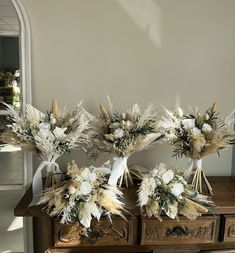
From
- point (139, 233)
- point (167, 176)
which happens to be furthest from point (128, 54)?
point (139, 233)

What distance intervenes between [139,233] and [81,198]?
0.36 m

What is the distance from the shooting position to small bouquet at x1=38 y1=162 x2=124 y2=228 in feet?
3.74

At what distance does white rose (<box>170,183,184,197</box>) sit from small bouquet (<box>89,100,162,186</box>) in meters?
0.25

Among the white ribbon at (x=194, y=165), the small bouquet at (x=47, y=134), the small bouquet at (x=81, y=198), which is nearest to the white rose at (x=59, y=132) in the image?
the small bouquet at (x=47, y=134)

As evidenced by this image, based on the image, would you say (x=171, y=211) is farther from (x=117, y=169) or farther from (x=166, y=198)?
(x=117, y=169)

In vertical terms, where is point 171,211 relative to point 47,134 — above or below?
below

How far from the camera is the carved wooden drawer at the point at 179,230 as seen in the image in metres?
1.30

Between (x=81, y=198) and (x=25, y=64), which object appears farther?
(x=25, y=64)

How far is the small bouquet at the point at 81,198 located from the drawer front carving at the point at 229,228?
527 millimetres

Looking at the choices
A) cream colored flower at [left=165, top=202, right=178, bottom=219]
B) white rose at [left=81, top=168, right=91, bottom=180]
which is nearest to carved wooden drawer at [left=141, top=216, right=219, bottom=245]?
cream colored flower at [left=165, top=202, right=178, bottom=219]

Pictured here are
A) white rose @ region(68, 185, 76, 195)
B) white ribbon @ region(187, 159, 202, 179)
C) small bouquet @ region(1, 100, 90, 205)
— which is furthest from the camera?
white ribbon @ region(187, 159, 202, 179)

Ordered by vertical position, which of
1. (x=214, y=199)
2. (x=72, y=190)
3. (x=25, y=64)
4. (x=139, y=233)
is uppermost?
(x=25, y=64)

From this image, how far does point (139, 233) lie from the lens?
130 centimetres

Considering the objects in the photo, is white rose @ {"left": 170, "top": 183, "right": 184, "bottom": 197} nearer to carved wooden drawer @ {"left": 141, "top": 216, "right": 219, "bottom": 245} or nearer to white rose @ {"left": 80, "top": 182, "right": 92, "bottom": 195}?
carved wooden drawer @ {"left": 141, "top": 216, "right": 219, "bottom": 245}
